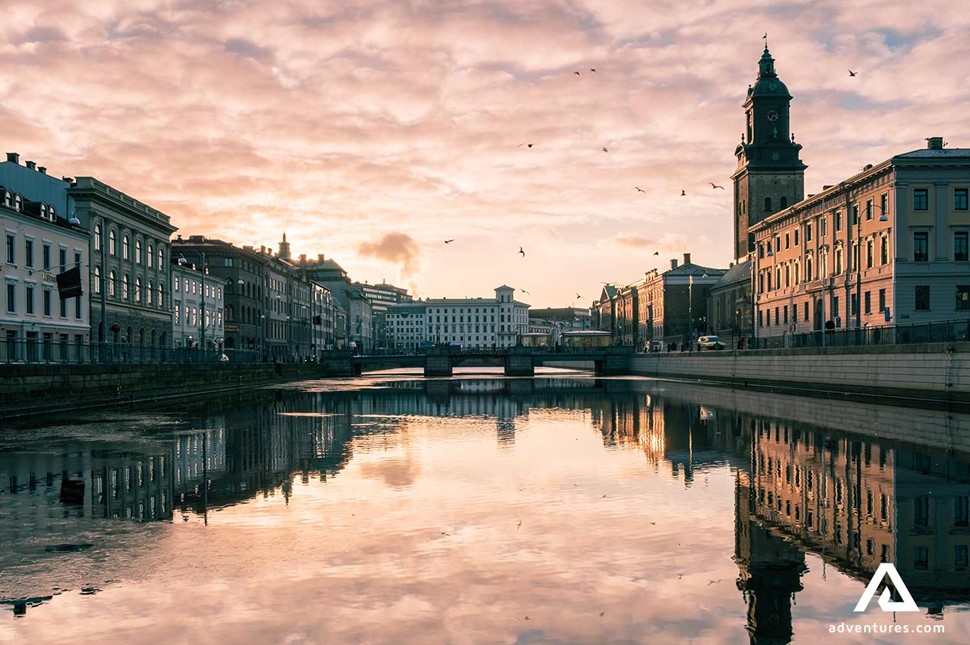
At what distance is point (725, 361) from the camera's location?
79.1m

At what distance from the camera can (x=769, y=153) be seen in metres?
133

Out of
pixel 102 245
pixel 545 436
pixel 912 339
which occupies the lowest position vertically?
pixel 545 436

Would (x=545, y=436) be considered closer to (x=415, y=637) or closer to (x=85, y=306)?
(x=415, y=637)

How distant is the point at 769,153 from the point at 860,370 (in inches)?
3568

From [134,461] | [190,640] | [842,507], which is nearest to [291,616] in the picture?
[190,640]

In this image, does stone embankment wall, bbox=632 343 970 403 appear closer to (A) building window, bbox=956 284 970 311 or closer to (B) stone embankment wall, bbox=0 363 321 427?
(A) building window, bbox=956 284 970 311

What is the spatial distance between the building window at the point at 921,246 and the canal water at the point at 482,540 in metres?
46.1

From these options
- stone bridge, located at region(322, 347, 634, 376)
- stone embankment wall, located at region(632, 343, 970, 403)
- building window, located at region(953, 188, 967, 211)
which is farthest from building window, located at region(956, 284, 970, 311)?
stone bridge, located at region(322, 347, 634, 376)

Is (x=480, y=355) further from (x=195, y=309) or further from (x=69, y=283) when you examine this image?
(x=69, y=283)

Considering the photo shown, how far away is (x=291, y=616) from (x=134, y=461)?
14.9m

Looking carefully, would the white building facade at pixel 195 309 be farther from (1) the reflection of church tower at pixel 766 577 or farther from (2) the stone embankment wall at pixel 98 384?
(1) the reflection of church tower at pixel 766 577

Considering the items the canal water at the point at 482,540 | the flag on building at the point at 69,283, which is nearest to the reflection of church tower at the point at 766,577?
the canal water at the point at 482,540

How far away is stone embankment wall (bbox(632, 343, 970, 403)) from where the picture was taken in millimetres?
39531

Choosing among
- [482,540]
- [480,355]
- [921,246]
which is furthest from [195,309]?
[482,540]
